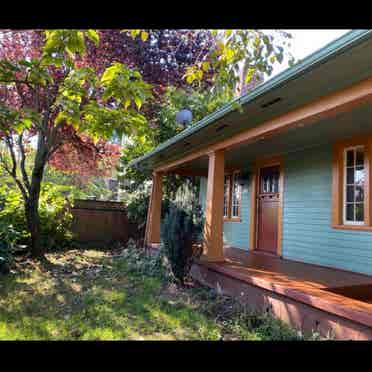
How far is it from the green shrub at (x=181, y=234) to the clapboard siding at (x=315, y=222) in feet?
6.36

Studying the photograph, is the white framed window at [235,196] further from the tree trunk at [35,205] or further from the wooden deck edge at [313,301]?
the tree trunk at [35,205]

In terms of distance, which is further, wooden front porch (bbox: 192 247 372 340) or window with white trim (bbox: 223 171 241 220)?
window with white trim (bbox: 223 171 241 220)

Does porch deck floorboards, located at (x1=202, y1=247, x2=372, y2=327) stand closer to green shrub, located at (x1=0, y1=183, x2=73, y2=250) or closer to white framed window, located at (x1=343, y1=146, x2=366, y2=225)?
white framed window, located at (x1=343, y1=146, x2=366, y2=225)

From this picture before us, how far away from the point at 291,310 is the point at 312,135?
9.48ft

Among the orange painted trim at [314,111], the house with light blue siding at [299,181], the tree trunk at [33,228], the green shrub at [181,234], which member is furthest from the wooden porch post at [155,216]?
the orange painted trim at [314,111]

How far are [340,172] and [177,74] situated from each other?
4515 millimetres

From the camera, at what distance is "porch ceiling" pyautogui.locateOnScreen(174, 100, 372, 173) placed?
→ 4289 mm

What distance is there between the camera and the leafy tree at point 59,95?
344cm

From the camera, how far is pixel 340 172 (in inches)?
205

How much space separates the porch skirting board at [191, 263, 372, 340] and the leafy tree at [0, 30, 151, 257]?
2.47 m

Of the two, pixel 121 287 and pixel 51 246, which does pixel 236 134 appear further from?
pixel 51 246

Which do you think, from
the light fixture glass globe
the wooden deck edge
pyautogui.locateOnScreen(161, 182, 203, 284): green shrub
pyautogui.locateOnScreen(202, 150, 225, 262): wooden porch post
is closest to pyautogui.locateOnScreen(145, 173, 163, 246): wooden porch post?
the light fixture glass globe

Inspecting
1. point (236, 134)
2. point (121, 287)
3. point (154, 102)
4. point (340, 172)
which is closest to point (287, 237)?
point (340, 172)
